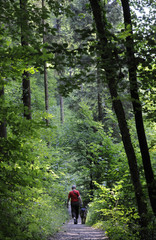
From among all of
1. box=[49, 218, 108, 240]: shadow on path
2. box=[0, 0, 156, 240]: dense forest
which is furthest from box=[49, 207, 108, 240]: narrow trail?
box=[0, 0, 156, 240]: dense forest

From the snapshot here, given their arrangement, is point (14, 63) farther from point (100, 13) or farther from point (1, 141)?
point (100, 13)

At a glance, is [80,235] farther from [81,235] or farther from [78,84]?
[78,84]

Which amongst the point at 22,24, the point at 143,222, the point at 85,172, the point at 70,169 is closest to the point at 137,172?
the point at 143,222

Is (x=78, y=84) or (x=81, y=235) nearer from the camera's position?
(x=78, y=84)

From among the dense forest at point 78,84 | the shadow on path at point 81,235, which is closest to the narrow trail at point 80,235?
the shadow on path at point 81,235

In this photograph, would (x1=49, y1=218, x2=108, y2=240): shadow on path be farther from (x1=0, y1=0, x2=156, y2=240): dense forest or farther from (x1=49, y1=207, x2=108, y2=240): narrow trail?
(x1=0, y1=0, x2=156, y2=240): dense forest

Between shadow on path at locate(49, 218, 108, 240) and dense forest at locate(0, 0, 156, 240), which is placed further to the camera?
shadow on path at locate(49, 218, 108, 240)

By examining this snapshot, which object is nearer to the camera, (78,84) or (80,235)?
(78,84)

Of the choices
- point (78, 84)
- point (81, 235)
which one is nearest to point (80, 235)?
point (81, 235)

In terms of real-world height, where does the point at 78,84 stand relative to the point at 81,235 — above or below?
above

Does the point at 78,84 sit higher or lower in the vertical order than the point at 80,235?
higher

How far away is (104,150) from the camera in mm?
9383

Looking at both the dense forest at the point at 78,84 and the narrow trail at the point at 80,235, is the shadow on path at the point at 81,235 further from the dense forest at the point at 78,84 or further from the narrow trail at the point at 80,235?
the dense forest at the point at 78,84

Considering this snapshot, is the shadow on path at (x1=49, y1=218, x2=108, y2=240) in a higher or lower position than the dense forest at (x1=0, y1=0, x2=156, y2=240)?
lower
